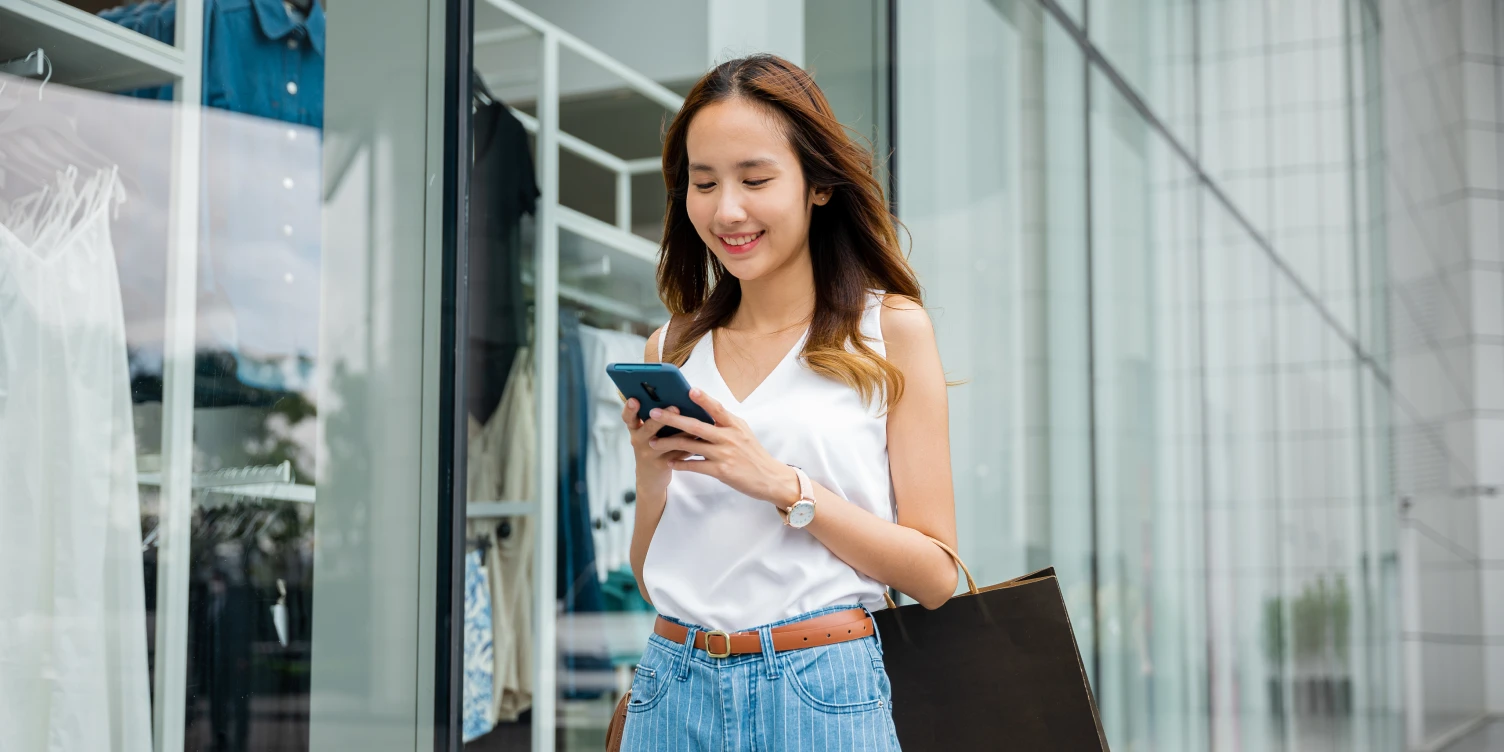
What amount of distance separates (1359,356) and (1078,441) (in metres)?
2.07

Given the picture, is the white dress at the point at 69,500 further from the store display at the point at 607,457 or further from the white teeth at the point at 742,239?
the store display at the point at 607,457

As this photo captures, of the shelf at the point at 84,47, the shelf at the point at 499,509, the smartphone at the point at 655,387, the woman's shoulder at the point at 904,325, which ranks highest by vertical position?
the shelf at the point at 84,47

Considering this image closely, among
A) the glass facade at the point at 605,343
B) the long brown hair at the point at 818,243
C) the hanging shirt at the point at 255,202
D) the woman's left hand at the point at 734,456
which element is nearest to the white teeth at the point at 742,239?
the long brown hair at the point at 818,243

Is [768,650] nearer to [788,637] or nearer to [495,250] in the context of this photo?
[788,637]

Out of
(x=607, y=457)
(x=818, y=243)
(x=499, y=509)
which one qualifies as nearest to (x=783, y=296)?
(x=818, y=243)

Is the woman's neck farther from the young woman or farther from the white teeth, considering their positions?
the white teeth

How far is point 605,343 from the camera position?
9.52 feet

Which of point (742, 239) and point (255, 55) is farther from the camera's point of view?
point (255, 55)

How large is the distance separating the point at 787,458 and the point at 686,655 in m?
0.24

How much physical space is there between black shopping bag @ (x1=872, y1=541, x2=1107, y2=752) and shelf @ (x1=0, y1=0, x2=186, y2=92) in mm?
1388

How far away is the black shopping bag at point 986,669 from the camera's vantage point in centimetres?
140

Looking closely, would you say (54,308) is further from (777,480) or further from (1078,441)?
(1078,441)

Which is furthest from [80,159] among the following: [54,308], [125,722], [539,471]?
[539,471]

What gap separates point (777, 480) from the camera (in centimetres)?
117
